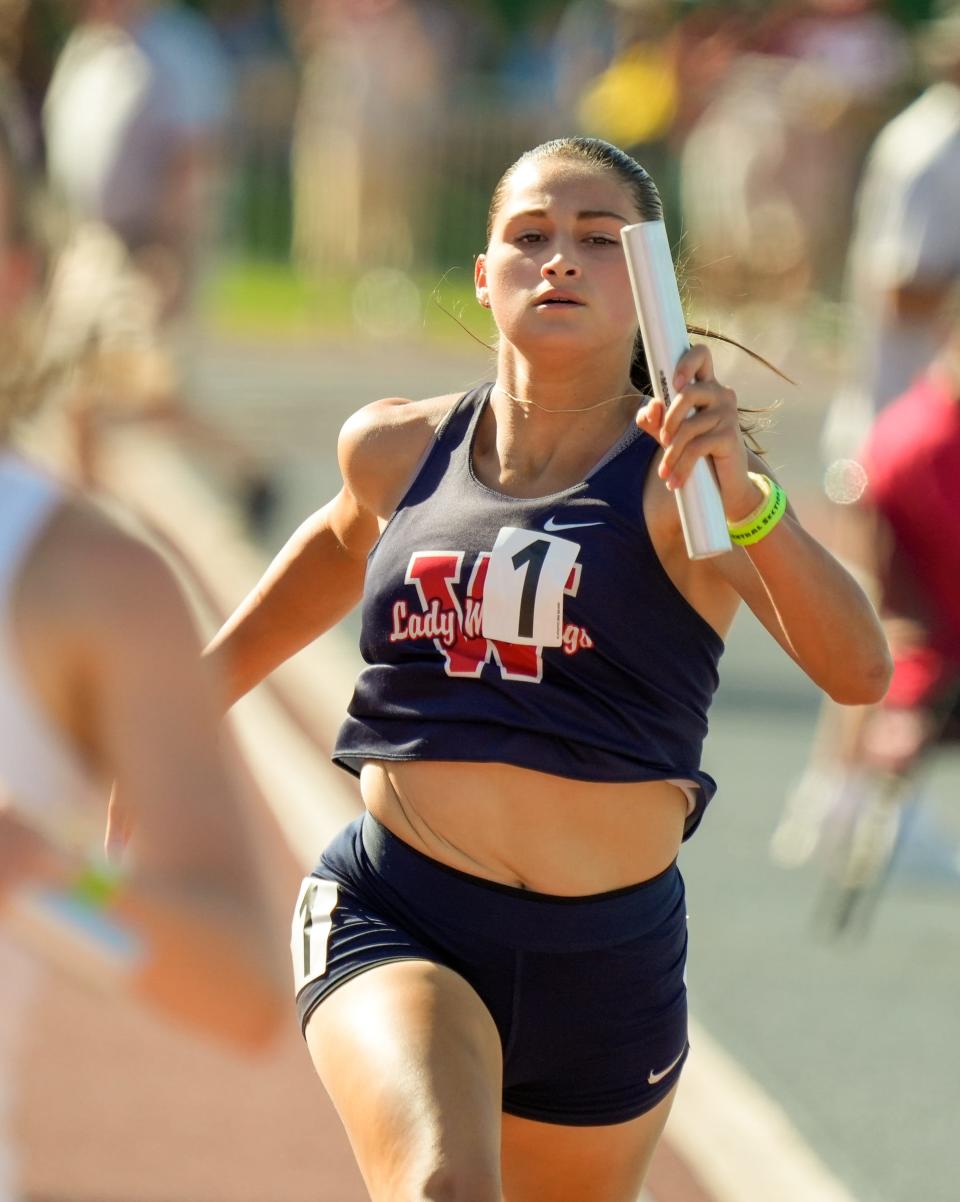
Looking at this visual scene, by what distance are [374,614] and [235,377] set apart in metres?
16.1

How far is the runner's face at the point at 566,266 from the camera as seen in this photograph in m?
3.45

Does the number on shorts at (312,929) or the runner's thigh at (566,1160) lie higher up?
the number on shorts at (312,929)

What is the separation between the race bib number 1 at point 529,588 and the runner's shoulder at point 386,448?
0.29 m

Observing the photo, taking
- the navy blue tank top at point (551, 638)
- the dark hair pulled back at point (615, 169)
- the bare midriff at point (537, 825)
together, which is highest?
the dark hair pulled back at point (615, 169)

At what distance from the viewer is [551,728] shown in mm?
3406

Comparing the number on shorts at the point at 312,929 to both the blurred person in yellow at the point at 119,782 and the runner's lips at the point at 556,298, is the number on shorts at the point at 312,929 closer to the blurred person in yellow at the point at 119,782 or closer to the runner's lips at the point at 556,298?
the runner's lips at the point at 556,298

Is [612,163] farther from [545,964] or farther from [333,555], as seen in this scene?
[545,964]

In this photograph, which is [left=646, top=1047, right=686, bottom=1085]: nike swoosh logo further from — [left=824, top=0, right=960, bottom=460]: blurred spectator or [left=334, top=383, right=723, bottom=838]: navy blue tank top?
[left=824, top=0, right=960, bottom=460]: blurred spectator

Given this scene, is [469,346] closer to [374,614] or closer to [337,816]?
[337,816]

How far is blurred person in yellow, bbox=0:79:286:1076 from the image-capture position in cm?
212

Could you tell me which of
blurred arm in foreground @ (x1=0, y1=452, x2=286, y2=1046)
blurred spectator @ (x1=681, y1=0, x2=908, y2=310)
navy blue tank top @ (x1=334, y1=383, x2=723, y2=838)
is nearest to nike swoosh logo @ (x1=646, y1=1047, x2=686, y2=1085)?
navy blue tank top @ (x1=334, y1=383, x2=723, y2=838)

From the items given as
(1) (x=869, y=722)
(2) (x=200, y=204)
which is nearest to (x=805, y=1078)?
(1) (x=869, y=722)

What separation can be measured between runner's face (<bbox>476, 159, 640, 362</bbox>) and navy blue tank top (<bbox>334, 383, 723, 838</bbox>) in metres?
0.18

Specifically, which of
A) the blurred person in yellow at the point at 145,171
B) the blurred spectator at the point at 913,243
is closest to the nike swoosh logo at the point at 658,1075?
the blurred spectator at the point at 913,243
